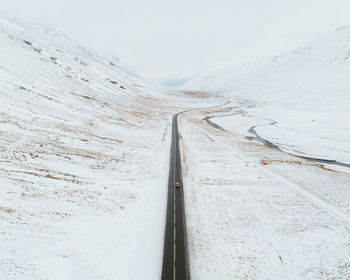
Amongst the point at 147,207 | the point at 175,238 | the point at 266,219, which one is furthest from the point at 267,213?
the point at 147,207

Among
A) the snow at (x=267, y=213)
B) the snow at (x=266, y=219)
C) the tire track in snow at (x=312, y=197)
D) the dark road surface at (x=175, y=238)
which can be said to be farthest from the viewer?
the tire track in snow at (x=312, y=197)

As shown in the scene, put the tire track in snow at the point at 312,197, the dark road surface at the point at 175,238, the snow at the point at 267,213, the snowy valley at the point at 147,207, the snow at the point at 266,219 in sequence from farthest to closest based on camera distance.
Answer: the tire track in snow at the point at 312,197, the snow at the point at 267,213, the snow at the point at 266,219, the snowy valley at the point at 147,207, the dark road surface at the point at 175,238

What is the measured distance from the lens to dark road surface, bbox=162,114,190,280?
1275 centimetres

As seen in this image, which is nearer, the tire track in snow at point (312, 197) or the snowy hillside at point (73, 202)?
the snowy hillside at point (73, 202)

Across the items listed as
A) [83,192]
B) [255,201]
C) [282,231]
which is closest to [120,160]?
[83,192]

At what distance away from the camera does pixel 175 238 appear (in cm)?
1567

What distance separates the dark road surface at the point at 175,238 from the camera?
12.8 metres

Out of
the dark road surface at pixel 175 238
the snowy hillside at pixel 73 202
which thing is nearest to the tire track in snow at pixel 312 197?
the dark road surface at pixel 175 238

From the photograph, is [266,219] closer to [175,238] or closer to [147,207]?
[175,238]

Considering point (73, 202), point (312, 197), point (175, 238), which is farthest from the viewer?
point (312, 197)

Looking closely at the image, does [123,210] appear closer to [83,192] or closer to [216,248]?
[83,192]

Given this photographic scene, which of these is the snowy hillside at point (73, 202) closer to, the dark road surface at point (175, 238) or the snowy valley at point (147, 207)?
the snowy valley at point (147, 207)

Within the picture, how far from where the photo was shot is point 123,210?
19.2 meters

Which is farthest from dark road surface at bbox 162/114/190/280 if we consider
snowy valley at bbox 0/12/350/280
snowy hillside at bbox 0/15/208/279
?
snowy hillside at bbox 0/15/208/279
